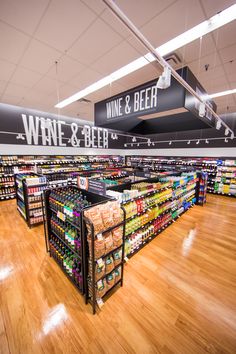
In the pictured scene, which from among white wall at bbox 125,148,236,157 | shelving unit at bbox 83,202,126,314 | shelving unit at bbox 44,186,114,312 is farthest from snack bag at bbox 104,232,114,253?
white wall at bbox 125,148,236,157

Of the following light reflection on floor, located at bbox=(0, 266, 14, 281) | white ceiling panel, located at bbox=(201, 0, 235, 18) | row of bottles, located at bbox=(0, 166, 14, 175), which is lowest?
light reflection on floor, located at bbox=(0, 266, 14, 281)

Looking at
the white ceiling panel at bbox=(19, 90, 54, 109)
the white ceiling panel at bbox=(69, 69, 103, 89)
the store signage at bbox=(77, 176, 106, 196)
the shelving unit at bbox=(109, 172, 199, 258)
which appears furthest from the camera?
the white ceiling panel at bbox=(19, 90, 54, 109)

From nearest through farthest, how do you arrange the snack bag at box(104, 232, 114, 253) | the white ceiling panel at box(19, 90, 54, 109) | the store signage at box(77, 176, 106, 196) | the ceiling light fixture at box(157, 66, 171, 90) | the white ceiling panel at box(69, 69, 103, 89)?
the ceiling light fixture at box(157, 66, 171, 90) → the snack bag at box(104, 232, 114, 253) → the store signage at box(77, 176, 106, 196) → the white ceiling panel at box(69, 69, 103, 89) → the white ceiling panel at box(19, 90, 54, 109)

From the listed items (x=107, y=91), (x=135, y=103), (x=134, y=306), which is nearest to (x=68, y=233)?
(x=134, y=306)

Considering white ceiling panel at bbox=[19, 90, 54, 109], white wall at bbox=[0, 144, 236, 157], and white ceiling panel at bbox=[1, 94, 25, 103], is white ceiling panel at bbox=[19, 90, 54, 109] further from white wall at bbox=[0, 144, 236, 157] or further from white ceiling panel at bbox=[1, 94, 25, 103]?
white wall at bbox=[0, 144, 236, 157]

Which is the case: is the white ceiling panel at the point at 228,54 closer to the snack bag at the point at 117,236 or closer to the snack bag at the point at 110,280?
the snack bag at the point at 117,236

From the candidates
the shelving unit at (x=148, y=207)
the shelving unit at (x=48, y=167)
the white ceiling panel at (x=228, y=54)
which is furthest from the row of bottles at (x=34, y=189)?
the white ceiling panel at (x=228, y=54)

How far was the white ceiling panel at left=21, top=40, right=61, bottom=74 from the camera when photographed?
274 cm

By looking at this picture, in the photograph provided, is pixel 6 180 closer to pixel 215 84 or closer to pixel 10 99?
pixel 10 99

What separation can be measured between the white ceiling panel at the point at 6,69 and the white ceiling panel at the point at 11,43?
0.20 m

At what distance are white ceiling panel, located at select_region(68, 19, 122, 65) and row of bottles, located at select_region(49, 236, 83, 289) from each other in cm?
355

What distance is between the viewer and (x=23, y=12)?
6.75 feet

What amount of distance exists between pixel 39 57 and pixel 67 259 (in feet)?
13.0

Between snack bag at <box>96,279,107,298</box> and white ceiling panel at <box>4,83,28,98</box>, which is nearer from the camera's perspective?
snack bag at <box>96,279,107,298</box>
